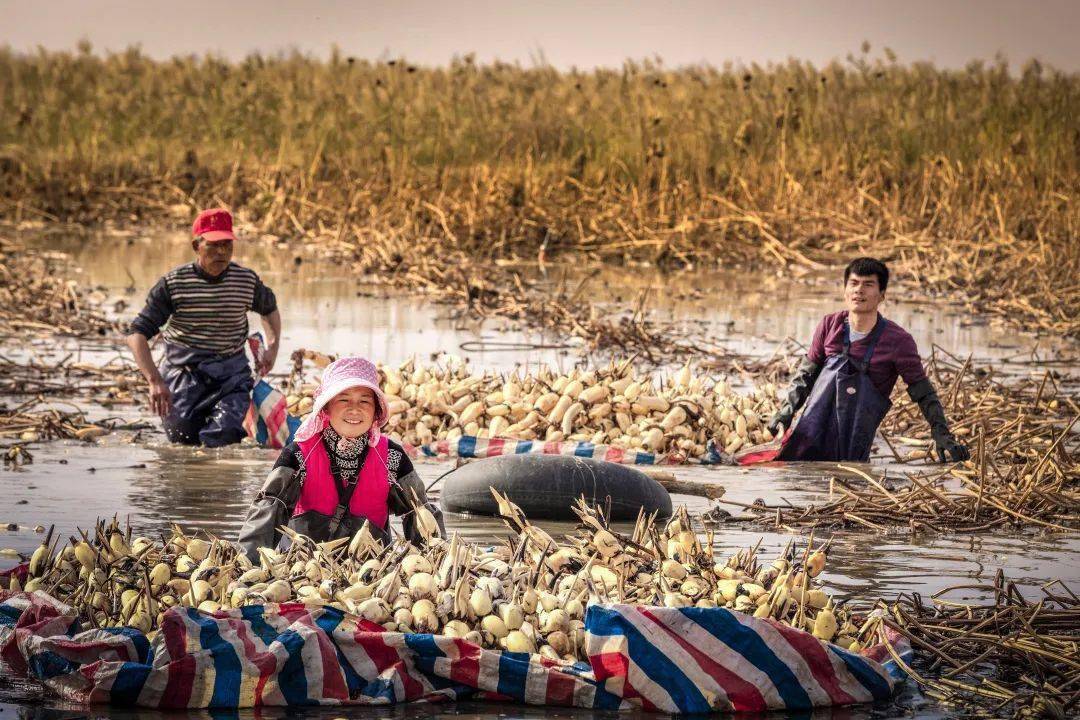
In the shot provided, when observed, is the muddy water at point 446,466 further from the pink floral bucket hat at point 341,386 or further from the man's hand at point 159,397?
the pink floral bucket hat at point 341,386

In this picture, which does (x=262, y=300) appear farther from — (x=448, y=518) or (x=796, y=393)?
(x=796, y=393)

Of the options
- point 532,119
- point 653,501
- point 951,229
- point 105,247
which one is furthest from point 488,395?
point 532,119

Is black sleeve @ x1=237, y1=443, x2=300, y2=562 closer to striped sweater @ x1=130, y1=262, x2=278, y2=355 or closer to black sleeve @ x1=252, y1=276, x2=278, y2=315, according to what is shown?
striped sweater @ x1=130, y1=262, x2=278, y2=355

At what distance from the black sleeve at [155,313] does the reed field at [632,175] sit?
5.37 m

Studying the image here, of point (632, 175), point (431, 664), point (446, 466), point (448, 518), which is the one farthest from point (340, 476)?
point (632, 175)

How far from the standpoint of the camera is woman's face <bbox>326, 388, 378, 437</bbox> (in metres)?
5.20

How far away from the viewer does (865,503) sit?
6965mm

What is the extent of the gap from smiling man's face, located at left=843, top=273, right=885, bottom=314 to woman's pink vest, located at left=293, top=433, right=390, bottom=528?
3.26 metres

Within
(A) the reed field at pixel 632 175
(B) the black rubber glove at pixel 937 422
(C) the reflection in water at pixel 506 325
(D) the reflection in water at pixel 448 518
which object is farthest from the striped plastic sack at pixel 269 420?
(A) the reed field at pixel 632 175

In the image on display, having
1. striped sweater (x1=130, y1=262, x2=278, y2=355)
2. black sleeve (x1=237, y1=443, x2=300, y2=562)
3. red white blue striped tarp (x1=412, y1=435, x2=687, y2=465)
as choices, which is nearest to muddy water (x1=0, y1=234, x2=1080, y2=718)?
red white blue striped tarp (x1=412, y1=435, x2=687, y2=465)

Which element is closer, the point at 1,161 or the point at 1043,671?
the point at 1043,671

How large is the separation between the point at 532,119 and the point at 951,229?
7546 mm

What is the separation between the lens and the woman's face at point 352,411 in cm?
520

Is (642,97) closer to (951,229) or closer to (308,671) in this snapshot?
(951,229)
